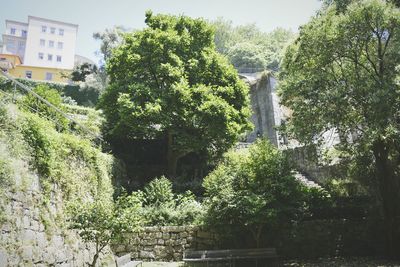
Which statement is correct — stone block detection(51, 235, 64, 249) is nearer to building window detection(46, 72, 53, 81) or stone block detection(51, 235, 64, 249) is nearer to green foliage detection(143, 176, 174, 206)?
green foliage detection(143, 176, 174, 206)

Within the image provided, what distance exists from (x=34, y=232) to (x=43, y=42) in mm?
64372

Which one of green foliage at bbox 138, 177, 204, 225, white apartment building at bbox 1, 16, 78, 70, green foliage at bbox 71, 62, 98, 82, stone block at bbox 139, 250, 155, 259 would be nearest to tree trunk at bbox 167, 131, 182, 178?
green foliage at bbox 138, 177, 204, 225

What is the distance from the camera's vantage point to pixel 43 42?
63250mm

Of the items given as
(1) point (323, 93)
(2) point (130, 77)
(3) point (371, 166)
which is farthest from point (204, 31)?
(3) point (371, 166)

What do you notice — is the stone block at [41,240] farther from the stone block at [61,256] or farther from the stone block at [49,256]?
the stone block at [61,256]

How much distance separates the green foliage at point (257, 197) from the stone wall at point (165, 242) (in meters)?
1.20

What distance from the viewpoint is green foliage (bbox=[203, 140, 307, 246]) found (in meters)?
11.3

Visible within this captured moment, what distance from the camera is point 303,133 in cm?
1295

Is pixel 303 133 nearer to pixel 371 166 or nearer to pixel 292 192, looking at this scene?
pixel 292 192

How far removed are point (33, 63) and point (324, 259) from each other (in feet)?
206

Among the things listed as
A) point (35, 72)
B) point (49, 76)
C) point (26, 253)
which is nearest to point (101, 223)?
point (26, 253)

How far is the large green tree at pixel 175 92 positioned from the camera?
1745cm

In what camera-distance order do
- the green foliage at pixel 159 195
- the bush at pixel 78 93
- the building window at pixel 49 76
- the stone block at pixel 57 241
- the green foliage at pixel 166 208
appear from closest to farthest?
1. the stone block at pixel 57 241
2. the green foliage at pixel 166 208
3. the green foliage at pixel 159 195
4. the bush at pixel 78 93
5. the building window at pixel 49 76

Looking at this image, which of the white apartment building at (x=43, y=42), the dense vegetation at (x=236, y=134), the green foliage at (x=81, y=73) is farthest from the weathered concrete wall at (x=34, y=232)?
the white apartment building at (x=43, y=42)
